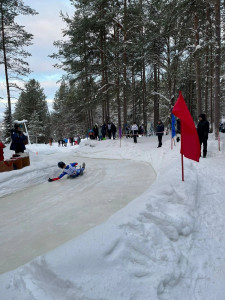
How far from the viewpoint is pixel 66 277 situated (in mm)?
2301

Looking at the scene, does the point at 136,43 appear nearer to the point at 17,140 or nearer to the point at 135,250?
the point at 17,140

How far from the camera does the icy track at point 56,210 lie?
11.6ft

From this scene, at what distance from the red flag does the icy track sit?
5.70 feet

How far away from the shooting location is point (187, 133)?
567cm

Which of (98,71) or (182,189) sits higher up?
(98,71)

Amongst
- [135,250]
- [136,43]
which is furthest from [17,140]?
[136,43]

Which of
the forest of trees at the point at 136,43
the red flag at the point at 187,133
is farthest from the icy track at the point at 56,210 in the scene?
the forest of trees at the point at 136,43

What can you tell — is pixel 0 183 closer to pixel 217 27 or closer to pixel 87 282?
pixel 87 282

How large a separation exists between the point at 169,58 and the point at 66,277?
19008 millimetres

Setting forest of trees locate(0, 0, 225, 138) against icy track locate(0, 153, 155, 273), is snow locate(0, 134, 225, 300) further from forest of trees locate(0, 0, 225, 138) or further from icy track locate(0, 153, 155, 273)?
forest of trees locate(0, 0, 225, 138)

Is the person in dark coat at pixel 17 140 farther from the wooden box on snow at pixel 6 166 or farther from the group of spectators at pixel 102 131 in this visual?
the group of spectators at pixel 102 131

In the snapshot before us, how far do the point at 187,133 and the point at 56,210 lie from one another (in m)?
3.74

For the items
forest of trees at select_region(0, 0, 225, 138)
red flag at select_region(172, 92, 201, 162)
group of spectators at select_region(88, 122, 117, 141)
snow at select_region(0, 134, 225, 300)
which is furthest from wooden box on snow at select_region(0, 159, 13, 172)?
group of spectators at select_region(88, 122, 117, 141)

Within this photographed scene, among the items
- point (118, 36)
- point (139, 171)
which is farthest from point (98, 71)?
point (139, 171)
